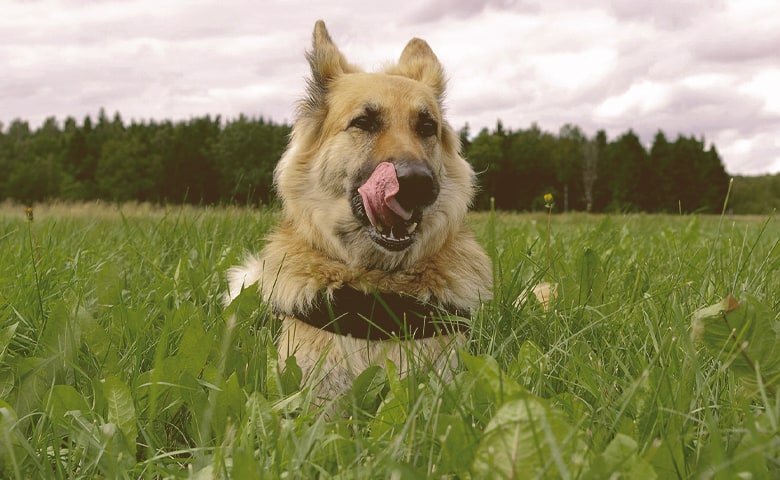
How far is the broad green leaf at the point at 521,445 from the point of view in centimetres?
129

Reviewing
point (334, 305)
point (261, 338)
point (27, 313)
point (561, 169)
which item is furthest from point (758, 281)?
point (561, 169)

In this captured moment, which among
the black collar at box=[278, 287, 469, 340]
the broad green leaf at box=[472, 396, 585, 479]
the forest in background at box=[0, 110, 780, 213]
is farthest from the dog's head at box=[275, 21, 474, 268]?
the forest in background at box=[0, 110, 780, 213]

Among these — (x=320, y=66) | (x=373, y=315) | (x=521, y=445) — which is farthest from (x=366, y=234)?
(x=521, y=445)

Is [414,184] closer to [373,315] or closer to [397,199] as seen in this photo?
[397,199]

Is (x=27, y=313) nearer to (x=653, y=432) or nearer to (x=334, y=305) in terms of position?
(x=334, y=305)

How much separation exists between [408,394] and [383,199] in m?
1.36

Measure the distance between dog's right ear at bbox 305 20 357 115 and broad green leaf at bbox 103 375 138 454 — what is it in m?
2.33

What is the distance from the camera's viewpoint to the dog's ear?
4.11 m

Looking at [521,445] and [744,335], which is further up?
[744,335]

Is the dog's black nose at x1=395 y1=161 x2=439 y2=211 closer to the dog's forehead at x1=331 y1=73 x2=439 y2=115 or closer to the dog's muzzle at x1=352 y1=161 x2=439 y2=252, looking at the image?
the dog's muzzle at x1=352 y1=161 x2=439 y2=252

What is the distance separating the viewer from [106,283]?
3.06 m

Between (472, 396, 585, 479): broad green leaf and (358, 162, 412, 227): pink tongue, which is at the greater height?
(358, 162, 412, 227): pink tongue

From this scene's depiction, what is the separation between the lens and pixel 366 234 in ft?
10.4

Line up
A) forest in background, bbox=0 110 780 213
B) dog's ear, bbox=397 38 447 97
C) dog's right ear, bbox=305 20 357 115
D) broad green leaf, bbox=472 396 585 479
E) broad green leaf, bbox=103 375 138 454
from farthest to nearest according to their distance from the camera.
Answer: forest in background, bbox=0 110 780 213
dog's ear, bbox=397 38 447 97
dog's right ear, bbox=305 20 357 115
broad green leaf, bbox=103 375 138 454
broad green leaf, bbox=472 396 585 479
